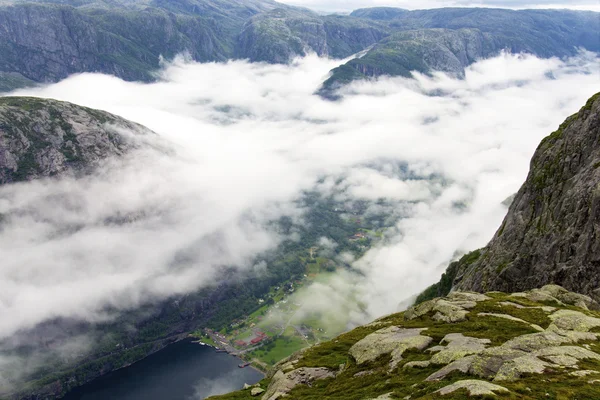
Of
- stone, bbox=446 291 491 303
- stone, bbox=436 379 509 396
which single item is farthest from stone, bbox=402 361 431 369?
stone, bbox=446 291 491 303

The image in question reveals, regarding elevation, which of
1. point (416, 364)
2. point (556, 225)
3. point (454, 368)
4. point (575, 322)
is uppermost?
point (454, 368)

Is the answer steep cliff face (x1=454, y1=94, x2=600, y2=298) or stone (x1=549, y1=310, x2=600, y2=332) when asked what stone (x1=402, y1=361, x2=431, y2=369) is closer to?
stone (x1=549, y1=310, x2=600, y2=332)

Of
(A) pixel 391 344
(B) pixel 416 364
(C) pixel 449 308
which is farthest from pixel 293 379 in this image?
(C) pixel 449 308

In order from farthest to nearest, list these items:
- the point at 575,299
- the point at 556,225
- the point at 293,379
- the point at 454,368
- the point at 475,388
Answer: the point at 556,225 → the point at 575,299 → the point at 293,379 → the point at 454,368 → the point at 475,388

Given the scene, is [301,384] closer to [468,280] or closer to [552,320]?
[552,320]

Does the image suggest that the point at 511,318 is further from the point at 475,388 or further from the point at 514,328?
the point at 475,388
